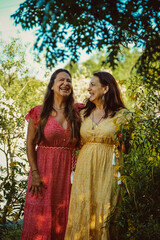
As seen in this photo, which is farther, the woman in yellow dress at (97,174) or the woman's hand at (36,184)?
the woman's hand at (36,184)

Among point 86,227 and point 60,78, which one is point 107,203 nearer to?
point 86,227

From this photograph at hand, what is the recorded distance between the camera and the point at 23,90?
6.72 metres

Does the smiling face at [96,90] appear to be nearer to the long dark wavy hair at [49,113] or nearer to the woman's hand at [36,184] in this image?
the long dark wavy hair at [49,113]

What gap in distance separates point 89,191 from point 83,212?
21cm

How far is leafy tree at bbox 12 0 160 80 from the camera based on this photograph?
1.94 m

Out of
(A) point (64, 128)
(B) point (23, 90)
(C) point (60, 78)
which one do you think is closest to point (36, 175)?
(A) point (64, 128)

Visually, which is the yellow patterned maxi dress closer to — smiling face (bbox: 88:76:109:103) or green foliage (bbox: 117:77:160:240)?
green foliage (bbox: 117:77:160:240)

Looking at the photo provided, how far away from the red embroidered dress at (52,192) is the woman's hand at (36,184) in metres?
0.04

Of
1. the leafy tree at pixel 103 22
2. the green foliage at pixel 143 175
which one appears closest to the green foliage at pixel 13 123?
the green foliage at pixel 143 175

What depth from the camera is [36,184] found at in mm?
3094

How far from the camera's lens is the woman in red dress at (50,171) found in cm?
307

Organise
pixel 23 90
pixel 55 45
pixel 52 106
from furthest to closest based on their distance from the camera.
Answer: pixel 23 90 → pixel 52 106 → pixel 55 45

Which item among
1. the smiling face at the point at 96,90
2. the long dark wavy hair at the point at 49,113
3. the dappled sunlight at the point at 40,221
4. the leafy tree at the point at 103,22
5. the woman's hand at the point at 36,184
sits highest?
the leafy tree at the point at 103,22

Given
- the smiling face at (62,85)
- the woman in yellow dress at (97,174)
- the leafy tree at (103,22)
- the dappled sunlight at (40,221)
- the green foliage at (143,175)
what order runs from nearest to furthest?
the leafy tree at (103,22) → the green foliage at (143,175) → the woman in yellow dress at (97,174) → the dappled sunlight at (40,221) → the smiling face at (62,85)
